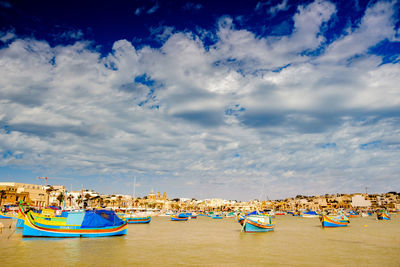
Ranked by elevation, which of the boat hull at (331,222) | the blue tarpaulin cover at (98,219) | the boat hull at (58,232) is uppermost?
the blue tarpaulin cover at (98,219)

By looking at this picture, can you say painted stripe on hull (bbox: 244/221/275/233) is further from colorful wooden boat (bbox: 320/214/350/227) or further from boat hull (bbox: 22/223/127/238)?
boat hull (bbox: 22/223/127/238)

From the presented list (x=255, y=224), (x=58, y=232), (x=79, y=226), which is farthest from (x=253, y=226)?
(x=58, y=232)

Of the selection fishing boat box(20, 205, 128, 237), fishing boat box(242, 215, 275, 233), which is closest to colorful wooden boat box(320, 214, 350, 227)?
fishing boat box(242, 215, 275, 233)

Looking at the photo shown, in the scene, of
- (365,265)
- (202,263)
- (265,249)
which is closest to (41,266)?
(202,263)

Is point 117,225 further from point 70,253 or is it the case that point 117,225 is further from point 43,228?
point 70,253

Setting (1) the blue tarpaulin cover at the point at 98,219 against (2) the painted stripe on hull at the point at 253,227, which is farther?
(2) the painted stripe on hull at the point at 253,227

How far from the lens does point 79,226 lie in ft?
131

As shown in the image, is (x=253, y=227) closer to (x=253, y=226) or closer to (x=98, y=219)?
(x=253, y=226)

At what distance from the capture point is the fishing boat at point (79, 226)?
128ft

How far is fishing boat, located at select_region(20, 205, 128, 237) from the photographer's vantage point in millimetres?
38906

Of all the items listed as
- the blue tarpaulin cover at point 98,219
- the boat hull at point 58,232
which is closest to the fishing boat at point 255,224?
the blue tarpaulin cover at point 98,219

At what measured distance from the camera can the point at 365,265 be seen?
26.1m

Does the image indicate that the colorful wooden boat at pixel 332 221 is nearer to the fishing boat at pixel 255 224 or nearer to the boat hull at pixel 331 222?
the boat hull at pixel 331 222

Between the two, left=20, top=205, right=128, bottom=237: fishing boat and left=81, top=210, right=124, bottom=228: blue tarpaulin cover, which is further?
left=81, top=210, right=124, bottom=228: blue tarpaulin cover
